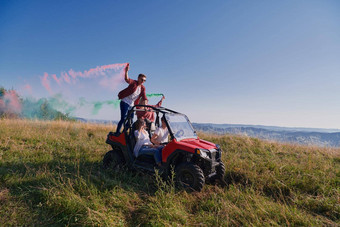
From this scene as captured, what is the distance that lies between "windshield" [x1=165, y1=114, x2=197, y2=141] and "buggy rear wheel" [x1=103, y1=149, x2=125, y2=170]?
5.70ft

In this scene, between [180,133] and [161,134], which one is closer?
[180,133]

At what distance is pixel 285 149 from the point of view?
8.01 metres

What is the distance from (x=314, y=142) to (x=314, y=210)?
666 centimetres

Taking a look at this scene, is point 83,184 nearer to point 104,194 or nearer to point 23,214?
point 104,194

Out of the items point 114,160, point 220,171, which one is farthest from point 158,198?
point 114,160

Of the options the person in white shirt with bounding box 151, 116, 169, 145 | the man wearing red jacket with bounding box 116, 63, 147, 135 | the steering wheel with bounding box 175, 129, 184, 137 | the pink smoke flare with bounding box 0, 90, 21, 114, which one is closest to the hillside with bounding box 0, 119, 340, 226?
the person in white shirt with bounding box 151, 116, 169, 145

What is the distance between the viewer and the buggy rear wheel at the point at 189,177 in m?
3.72

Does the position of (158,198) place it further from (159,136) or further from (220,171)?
(220,171)

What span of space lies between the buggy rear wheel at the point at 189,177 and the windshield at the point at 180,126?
0.68 m

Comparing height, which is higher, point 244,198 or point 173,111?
point 173,111

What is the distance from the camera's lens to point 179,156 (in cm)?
431

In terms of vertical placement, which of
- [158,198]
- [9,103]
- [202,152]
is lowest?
[158,198]

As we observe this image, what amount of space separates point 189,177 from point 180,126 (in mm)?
1307

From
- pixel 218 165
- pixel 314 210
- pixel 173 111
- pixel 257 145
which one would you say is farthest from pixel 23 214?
pixel 257 145
